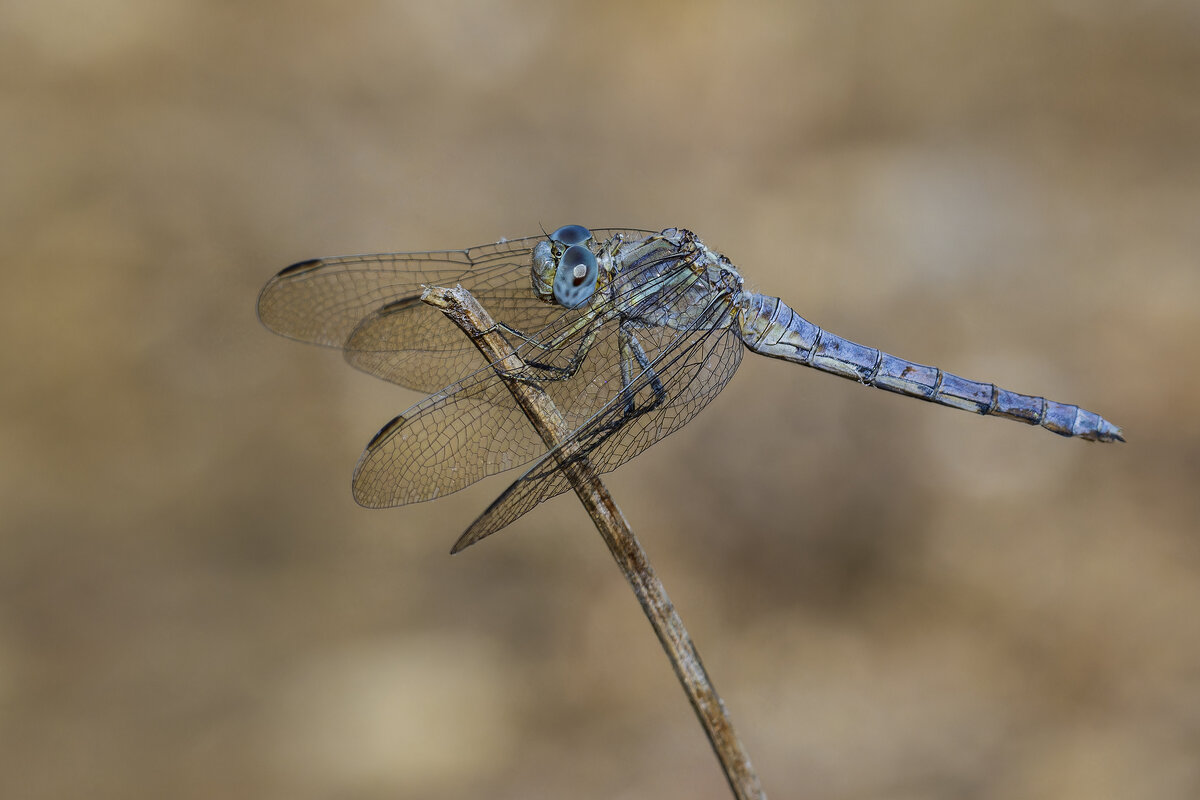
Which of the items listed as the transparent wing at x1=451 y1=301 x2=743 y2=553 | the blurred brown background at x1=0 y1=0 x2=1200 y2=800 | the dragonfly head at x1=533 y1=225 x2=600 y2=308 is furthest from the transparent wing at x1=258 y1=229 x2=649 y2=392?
the blurred brown background at x1=0 y1=0 x2=1200 y2=800

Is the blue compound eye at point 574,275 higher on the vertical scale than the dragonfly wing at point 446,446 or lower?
higher

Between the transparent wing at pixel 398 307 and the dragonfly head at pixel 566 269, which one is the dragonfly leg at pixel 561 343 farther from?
the transparent wing at pixel 398 307

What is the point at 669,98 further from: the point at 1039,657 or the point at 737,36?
the point at 1039,657

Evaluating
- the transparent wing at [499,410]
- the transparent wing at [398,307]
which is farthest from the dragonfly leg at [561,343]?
the transparent wing at [398,307]

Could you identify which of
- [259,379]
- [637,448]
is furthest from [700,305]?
[259,379]

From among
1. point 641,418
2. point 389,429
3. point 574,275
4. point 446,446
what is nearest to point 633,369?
point 641,418

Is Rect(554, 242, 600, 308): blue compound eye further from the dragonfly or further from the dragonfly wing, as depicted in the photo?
the dragonfly wing

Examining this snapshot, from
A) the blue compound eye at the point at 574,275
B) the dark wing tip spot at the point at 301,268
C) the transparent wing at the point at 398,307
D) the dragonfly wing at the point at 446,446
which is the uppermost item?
the dark wing tip spot at the point at 301,268
